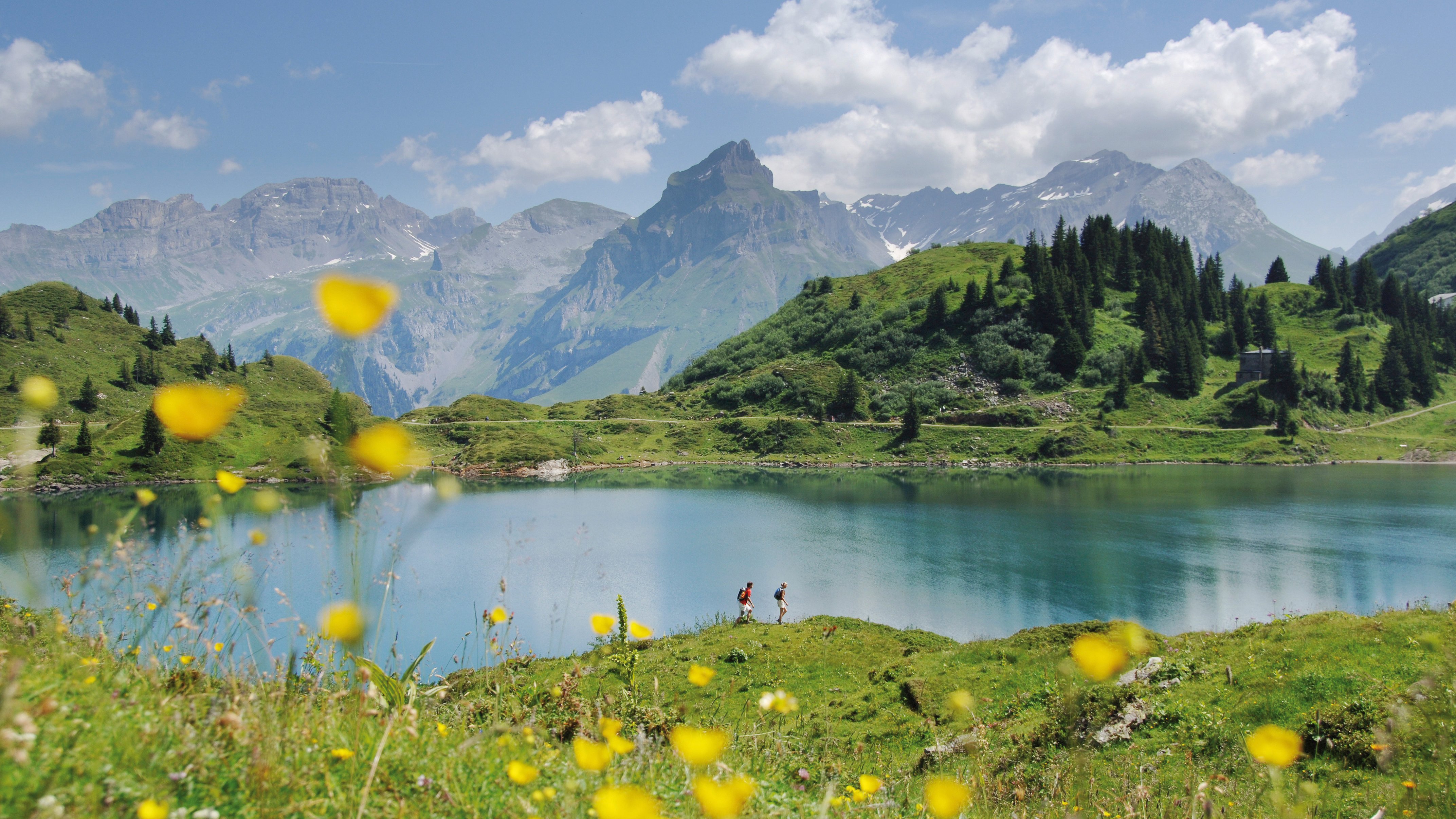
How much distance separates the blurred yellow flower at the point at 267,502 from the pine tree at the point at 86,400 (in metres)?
145

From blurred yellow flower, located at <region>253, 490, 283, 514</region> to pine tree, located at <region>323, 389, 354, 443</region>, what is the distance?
102cm

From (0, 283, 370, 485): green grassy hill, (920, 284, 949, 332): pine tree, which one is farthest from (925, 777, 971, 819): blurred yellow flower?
(920, 284, 949, 332): pine tree

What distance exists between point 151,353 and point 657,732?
166016 mm

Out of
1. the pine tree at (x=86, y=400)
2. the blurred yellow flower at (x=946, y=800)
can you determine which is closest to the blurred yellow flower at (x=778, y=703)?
the blurred yellow flower at (x=946, y=800)

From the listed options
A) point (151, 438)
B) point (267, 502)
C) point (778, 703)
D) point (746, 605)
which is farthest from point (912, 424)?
point (151, 438)

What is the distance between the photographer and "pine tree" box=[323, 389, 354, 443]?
213 cm

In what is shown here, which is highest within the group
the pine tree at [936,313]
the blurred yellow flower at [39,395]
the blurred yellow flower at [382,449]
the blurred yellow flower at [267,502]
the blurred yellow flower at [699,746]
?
the pine tree at [936,313]

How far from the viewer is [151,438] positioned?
3433 inches

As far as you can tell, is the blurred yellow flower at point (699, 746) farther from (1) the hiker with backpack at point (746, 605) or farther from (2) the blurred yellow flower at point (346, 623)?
(1) the hiker with backpack at point (746, 605)

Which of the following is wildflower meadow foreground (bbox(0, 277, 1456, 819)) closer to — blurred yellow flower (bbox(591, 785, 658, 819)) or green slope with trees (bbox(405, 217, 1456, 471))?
blurred yellow flower (bbox(591, 785, 658, 819))

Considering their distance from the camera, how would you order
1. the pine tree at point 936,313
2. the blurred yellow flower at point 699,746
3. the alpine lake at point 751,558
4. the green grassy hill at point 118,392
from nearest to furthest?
the blurred yellow flower at point 699,746 < the alpine lake at point 751,558 < the green grassy hill at point 118,392 < the pine tree at point 936,313

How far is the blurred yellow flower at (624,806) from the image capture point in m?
2.08

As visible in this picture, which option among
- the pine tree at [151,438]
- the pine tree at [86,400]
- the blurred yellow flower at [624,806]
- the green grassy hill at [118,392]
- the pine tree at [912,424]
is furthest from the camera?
the pine tree at [86,400]

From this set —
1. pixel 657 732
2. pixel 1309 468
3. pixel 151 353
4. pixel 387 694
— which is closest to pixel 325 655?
pixel 387 694
